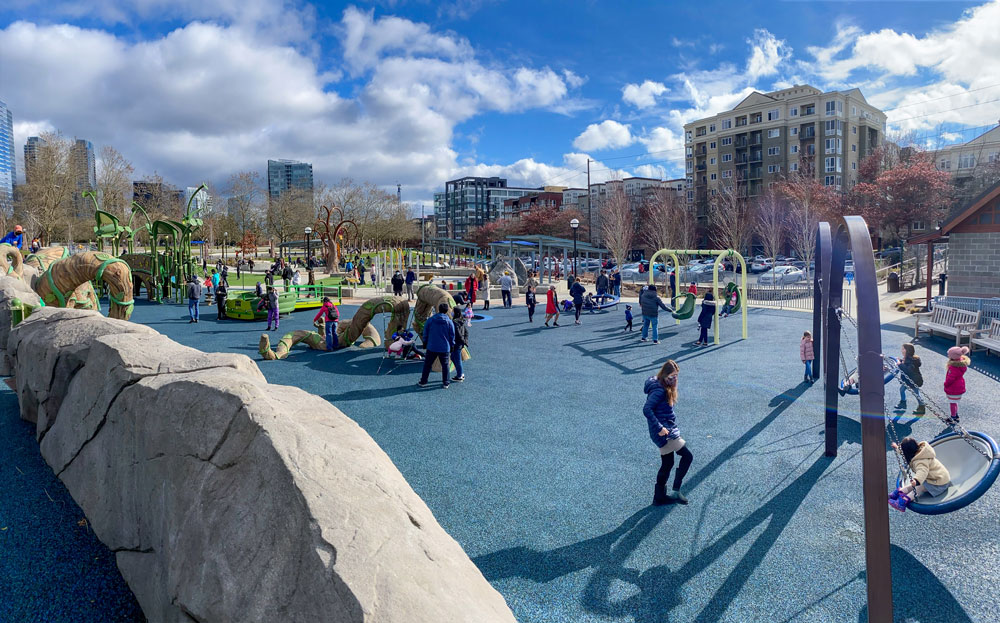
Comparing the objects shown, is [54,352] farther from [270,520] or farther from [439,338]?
[439,338]

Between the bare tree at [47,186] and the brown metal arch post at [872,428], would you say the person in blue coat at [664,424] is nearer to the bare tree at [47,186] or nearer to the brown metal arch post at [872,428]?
the brown metal arch post at [872,428]

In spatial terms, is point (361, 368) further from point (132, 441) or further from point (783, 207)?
point (783, 207)

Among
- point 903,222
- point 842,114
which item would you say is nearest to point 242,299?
point 903,222

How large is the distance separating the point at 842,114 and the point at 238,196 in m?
69.8

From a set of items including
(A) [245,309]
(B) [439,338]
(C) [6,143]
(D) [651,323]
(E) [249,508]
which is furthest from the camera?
(C) [6,143]

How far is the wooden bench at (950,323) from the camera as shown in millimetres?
14400

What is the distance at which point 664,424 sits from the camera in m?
6.04

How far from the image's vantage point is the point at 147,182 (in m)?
59.4

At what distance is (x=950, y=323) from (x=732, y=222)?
32.5 m

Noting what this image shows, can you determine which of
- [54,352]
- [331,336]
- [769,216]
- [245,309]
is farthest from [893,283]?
[54,352]

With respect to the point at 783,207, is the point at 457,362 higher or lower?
lower

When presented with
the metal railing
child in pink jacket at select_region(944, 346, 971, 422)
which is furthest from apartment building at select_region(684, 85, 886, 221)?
child in pink jacket at select_region(944, 346, 971, 422)

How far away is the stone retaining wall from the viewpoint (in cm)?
282

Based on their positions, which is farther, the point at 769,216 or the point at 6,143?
the point at 6,143
